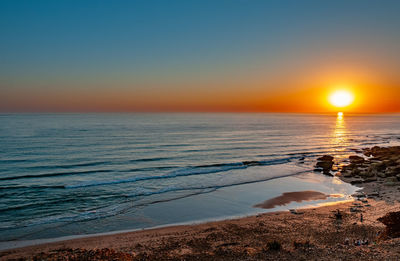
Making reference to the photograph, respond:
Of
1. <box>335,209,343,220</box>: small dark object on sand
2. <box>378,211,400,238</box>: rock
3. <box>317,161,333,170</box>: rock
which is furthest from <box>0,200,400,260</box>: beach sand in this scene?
<box>317,161,333,170</box>: rock

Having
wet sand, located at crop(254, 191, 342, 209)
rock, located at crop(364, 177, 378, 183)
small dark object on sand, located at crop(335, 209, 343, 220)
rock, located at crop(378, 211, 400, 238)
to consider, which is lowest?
wet sand, located at crop(254, 191, 342, 209)

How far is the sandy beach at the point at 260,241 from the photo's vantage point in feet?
31.3

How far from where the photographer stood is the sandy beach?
31.3ft

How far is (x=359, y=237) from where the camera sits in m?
11.3

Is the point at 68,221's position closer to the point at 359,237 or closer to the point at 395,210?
the point at 359,237

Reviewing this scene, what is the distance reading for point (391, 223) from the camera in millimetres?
12617

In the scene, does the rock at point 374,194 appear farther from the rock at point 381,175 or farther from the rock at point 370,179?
the rock at point 381,175

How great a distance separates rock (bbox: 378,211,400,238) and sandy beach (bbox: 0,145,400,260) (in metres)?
0.26

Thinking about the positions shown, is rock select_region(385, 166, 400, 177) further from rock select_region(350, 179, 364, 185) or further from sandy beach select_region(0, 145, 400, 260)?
sandy beach select_region(0, 145, 400, 260)

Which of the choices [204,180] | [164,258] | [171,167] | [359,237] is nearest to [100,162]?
[171,167]

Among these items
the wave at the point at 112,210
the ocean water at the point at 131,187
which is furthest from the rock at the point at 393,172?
the wave at the point at 112,210

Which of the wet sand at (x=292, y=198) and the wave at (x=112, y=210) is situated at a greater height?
the wave at (x=112, y=210)

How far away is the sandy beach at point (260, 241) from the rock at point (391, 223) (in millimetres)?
258

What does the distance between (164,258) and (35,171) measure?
23.3m
